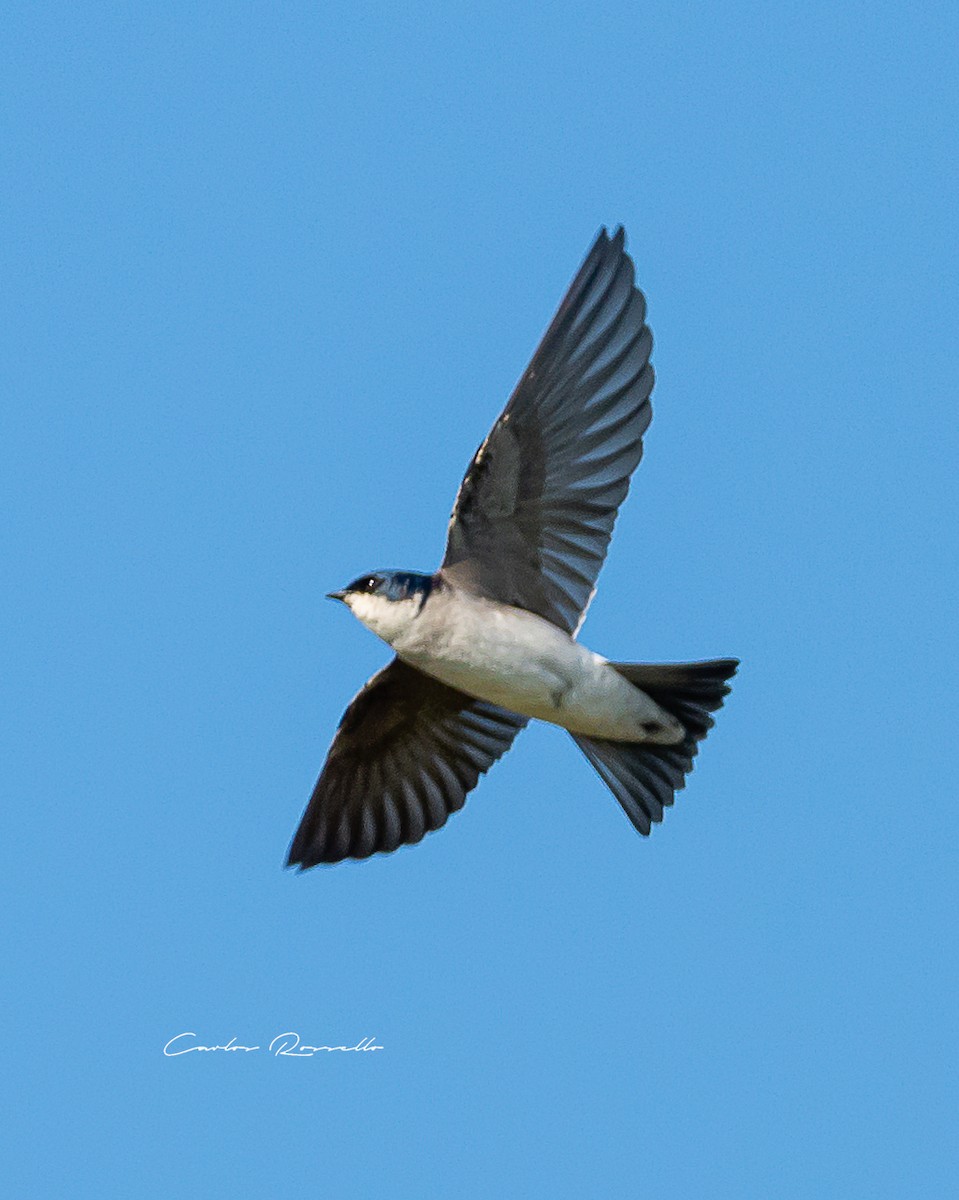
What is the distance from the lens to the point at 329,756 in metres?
9.76

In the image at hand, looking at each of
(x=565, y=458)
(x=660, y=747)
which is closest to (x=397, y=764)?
(x=660, y=747)

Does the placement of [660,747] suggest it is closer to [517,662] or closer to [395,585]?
[517,662]

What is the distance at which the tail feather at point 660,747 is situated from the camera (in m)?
8.30

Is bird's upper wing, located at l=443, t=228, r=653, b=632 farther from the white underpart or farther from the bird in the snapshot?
the white underpart

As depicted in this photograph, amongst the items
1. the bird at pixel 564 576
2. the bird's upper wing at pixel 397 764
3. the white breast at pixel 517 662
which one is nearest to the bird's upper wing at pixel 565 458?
the bird at pixel 564 576

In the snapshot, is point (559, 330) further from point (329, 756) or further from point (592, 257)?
point (329, 756)

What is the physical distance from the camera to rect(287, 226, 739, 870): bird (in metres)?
7.98

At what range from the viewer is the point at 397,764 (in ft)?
31.9

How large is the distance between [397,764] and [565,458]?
218 cm

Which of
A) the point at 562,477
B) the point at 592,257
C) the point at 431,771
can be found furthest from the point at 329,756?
the point at 592,257

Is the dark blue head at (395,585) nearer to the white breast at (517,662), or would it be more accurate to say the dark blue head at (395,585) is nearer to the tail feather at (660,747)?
the white breast at (517,662)

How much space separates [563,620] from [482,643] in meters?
0.42

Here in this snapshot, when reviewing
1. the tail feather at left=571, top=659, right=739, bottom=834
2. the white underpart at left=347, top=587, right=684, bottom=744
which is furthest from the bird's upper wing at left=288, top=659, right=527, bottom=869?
the white underpart at left=347, top=587, right=684, bottom=744

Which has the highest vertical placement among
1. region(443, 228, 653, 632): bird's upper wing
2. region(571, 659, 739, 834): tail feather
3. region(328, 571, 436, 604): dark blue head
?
region(443, 228, 653, 632): bird's upper wing
